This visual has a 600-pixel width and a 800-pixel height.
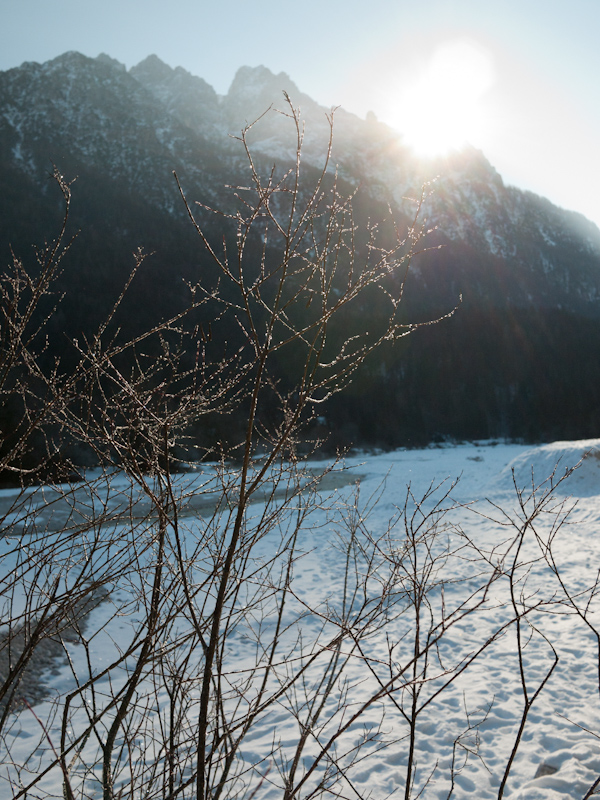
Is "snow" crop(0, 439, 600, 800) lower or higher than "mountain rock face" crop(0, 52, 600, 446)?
lower

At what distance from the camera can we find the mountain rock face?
39.9 metres

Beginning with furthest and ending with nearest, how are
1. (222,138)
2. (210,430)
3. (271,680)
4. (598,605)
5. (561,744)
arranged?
(222,138) → (210,430) → (598,605) → (271,680) → (561,744)

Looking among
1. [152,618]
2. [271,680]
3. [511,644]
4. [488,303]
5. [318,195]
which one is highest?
[488,303]

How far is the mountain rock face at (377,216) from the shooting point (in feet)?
131

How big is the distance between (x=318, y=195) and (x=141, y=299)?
131ft

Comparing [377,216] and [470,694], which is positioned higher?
[377,216]

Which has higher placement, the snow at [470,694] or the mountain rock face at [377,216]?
the mountain rock face at [377,216]

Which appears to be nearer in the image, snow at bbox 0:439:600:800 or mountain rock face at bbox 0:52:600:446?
snow at bbox 0:439:600:800

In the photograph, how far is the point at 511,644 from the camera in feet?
17.3

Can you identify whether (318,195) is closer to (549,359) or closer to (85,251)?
(85,251)

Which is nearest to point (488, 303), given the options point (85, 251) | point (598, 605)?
point (85, 251)

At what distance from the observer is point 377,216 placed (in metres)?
49.7

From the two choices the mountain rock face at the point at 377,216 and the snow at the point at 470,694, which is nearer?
the snow at the point at 470,694

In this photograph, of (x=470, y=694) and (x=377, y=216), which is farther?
(x=377, y=216)
